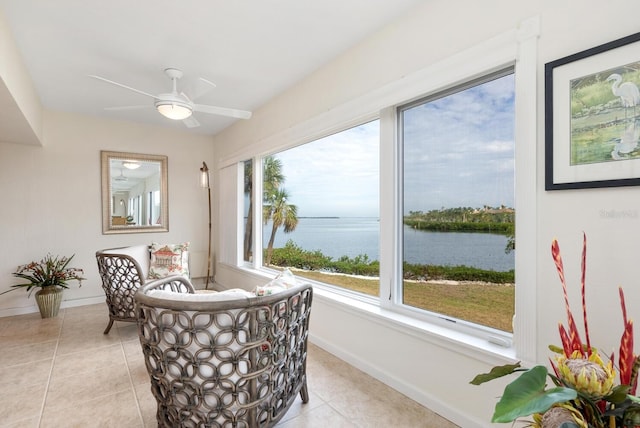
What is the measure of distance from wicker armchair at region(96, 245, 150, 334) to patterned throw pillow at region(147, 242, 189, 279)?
52 centimetres

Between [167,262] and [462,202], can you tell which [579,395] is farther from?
[167,262]

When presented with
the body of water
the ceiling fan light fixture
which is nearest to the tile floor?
the body of water

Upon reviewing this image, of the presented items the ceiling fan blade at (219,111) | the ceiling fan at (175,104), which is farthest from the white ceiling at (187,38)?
the ceiling fan blade at (219,111)

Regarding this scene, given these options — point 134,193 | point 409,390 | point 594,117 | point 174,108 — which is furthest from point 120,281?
point 594,117

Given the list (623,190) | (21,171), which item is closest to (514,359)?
(623,190)

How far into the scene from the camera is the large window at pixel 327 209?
9.74 ft

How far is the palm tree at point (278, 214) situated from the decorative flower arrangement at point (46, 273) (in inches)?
98.2

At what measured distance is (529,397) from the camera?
87cm

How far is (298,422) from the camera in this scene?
1.96m

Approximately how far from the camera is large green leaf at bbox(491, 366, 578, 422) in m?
0.82

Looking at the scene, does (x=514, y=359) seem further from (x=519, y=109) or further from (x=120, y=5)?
(x=120, y=5)

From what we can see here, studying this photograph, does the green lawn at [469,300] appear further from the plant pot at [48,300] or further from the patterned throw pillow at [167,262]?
the plant pot at [48,300]

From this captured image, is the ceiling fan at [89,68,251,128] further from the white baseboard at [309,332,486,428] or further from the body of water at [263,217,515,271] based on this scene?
the white baseboard at [309,332,486,428]

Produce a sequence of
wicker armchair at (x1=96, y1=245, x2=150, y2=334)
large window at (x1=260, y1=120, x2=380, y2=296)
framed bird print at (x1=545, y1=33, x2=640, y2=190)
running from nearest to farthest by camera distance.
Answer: framed bird print at (x1=545, y1=33, x2=640, y2=190) < large window at (x1=260, y1=120, x2=380, y2=296) < wicker armchair at (x1=96, y1=245, x2=150, y2=334)
